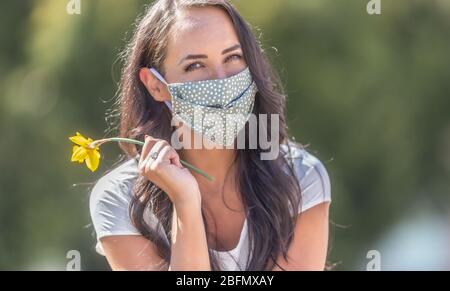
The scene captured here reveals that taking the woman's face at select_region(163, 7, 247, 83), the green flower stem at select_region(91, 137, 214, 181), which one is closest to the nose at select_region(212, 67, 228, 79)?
the woman's face at select_region(163, 7, 247, 83)

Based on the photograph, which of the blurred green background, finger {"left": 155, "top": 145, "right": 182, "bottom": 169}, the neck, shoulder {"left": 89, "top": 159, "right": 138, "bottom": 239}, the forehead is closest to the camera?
finger {"left": 155, "top": 145, "right": 182, "bottom": 169}

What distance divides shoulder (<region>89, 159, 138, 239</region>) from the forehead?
469 millimetres

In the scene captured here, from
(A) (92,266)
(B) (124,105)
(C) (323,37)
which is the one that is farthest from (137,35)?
(C) (323,37)

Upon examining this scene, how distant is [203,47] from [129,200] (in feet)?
1.88

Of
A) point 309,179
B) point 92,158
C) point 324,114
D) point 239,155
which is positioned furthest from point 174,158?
point 324,114

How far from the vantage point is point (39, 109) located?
7.55m

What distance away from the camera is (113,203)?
3.64m

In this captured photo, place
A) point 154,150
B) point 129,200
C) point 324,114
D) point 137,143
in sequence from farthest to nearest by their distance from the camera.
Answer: point 324,114 → point 129,200 → point 137,143 → point 154,150

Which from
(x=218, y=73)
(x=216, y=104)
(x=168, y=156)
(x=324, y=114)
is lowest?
(x=324, y=114)

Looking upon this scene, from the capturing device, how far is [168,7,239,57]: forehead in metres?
3.51

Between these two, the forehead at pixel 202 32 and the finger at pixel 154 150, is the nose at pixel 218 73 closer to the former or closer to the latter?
the forehead at pixel 202 32

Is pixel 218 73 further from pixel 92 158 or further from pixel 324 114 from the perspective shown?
pixel 324 114

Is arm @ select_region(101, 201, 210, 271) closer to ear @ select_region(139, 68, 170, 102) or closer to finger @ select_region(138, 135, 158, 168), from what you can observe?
finger @ select_region(138, 135, 158, 168)

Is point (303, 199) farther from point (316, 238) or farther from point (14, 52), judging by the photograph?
point (14, 52)
